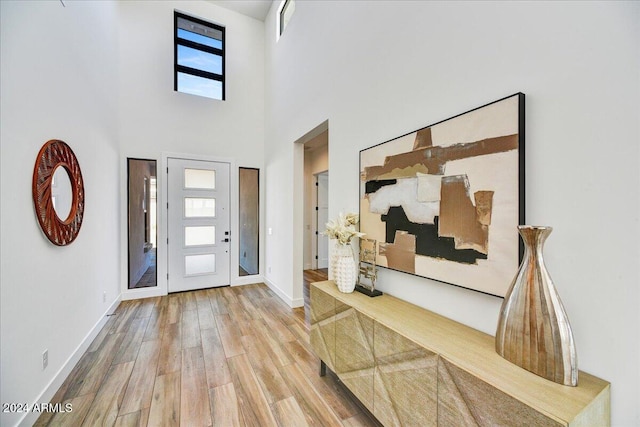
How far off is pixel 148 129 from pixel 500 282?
16.5ft

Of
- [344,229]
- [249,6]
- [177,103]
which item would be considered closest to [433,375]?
[344,229]

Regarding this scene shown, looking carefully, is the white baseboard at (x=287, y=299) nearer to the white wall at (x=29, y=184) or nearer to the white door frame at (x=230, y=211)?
the white door frame at (x=230, y=211)

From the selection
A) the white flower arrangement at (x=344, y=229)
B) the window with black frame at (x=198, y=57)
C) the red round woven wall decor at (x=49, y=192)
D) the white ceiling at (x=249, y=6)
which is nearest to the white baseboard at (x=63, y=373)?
the red round woven wall decor at (x=49, y=192)

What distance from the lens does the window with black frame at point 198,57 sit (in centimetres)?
450

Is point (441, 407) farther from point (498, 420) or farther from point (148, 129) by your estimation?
point (148, 129)

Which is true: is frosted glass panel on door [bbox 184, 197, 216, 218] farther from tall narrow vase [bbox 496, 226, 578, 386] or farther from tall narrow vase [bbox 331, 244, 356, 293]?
tall narrow vase [bbox 496, 226, 578, 386]

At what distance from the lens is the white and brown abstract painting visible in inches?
44.9

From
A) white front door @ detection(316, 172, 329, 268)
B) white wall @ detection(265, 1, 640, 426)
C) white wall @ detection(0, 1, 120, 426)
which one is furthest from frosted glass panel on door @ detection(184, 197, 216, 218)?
white wall @ detection(265, 1, 640, 426)

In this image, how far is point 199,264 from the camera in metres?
4.45

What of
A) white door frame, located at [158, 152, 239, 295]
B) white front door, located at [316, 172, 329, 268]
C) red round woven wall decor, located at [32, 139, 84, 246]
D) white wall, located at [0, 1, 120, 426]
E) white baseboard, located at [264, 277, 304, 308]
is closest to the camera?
white wall, located at [0, 1, 120, 426]

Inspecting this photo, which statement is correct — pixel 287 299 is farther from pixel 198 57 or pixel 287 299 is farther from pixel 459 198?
pixel 198 57

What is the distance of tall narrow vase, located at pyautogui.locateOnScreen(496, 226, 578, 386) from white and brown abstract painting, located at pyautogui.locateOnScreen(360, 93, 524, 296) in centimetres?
18

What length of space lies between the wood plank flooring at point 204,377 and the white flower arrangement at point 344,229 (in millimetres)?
1184

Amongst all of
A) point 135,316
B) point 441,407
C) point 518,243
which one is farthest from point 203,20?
point 441,407
